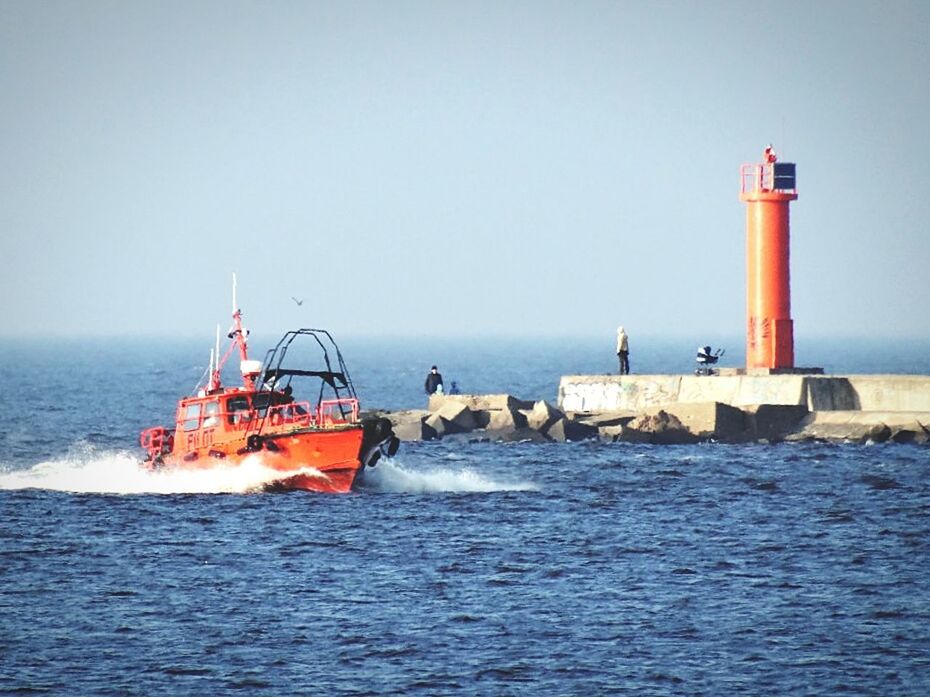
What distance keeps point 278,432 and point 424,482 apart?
4620mm

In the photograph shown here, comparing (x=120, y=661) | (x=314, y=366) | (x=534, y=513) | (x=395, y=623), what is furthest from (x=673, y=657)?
(x=314, y=366)

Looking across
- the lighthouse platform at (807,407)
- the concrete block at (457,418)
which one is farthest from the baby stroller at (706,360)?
the concrete block at (457,418)

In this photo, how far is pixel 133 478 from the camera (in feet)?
129

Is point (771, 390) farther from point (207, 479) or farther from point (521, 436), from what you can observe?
point (207, 479)

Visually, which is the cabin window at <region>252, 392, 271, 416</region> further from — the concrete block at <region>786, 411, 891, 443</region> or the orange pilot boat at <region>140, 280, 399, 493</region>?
the concrete block at <region>786, 411, 891, 443</region>

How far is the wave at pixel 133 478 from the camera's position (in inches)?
1420

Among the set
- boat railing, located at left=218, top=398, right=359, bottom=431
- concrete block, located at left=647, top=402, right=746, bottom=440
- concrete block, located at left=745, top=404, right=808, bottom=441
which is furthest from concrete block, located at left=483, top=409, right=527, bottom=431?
boat railing, located at left=218, top=398, right=359, bottom=431

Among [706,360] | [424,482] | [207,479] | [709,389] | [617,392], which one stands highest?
[706,360]

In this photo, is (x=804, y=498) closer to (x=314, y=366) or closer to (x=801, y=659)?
(x=801, y=659)

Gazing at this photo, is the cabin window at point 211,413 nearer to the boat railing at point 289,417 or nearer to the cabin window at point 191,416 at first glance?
the cabin window at point 191,416

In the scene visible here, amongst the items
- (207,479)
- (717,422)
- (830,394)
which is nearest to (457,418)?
(717,422)

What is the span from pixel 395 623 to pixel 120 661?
12.7ft

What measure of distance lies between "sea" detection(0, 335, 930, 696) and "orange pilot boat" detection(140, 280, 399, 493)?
0.47 meters

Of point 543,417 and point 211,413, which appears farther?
point 543,417
